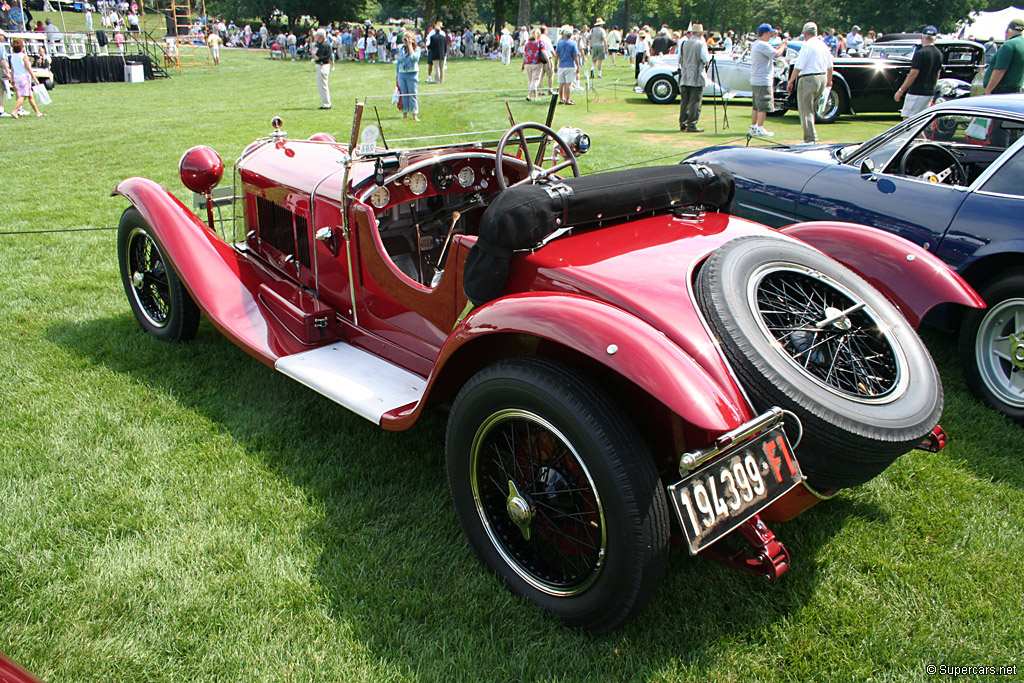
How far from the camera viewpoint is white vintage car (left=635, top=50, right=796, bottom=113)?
1720 centimetres

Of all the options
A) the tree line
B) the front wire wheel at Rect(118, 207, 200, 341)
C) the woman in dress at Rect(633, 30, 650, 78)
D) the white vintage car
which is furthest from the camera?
the tree line

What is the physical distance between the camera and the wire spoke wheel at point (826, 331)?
239 centimetres

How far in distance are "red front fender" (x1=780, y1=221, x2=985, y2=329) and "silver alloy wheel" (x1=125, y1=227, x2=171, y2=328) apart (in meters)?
4.03

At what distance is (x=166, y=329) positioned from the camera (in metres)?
4.68

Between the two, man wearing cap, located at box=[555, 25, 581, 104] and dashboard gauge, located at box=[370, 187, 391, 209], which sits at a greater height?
man wearing cap, located at box=[555, 25, 581, 104]

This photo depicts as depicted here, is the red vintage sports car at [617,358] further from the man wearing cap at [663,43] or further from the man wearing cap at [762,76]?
the man wearing cap at [663,43]

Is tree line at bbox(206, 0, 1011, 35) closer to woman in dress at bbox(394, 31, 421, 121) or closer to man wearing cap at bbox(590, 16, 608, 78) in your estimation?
man wearing cap at bbox(590, 16, 608, 78)

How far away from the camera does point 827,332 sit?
248 centimetres

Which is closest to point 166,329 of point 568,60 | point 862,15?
point 568,60

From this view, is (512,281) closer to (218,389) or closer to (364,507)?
(364,507)

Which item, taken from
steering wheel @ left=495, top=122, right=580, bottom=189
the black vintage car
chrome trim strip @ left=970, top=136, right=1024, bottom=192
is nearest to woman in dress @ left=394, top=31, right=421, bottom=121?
the black vintage car

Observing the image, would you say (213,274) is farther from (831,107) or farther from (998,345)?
(831,107)

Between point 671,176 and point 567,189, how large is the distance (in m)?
0.60

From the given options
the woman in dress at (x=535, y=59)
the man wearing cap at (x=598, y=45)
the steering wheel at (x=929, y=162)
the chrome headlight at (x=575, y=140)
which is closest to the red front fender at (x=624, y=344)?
the chrome headlight at (x=575, y=140)
